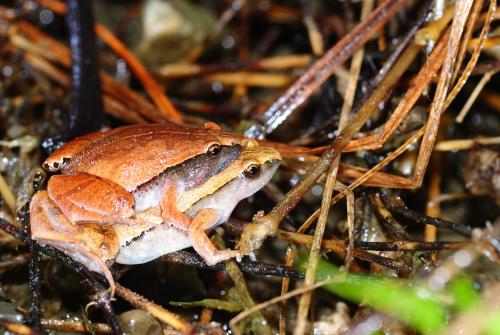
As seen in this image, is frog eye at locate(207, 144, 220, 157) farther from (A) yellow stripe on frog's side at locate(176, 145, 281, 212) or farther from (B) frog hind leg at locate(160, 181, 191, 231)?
(B) frog hind leg at locate(160, 181, 191, 231)

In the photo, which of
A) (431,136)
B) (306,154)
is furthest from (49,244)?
(431,136)

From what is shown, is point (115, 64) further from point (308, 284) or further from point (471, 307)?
point (471, 307)

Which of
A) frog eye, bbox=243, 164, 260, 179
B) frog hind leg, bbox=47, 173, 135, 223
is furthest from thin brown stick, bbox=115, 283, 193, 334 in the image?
frog eye, bbox=243, 164, 260, 179

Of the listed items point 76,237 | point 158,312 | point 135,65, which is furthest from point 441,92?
point 135,65

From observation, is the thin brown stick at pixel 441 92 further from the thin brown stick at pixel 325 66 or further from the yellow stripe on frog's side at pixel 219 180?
the yellow stripe on frog's side at pixel 219 180

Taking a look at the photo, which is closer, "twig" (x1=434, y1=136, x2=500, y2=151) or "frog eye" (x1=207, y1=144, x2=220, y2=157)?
"frog eye" (x1=207, y1=144, x2=220, y2=157)

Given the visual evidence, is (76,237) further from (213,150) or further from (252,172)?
(252,172)
